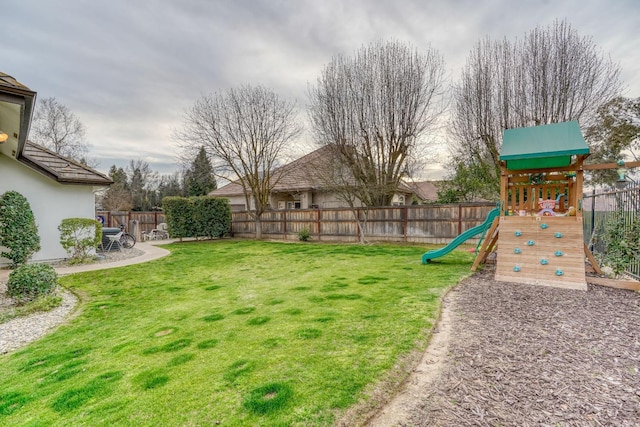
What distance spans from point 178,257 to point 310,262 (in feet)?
16.1

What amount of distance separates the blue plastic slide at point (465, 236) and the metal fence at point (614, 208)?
1.89 meters

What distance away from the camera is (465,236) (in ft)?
23.3

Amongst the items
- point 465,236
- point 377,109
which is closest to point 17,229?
point 465,236

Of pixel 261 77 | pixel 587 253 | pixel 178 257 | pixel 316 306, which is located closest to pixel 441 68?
pixel 261 77

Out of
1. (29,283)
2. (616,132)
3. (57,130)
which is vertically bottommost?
(29,283)

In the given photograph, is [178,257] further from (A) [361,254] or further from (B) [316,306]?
(B) [316,306]

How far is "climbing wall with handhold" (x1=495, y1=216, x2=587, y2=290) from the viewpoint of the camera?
5.03 metres

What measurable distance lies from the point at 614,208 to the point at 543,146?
1.65m

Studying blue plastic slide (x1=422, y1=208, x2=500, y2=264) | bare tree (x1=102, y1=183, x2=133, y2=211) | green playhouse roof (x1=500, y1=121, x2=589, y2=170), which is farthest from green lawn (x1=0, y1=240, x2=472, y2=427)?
bare tree (x1=102, y1=183, x2=133, y2=211)

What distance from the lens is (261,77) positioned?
45.9 ft

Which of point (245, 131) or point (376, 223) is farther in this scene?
point (245, 131)

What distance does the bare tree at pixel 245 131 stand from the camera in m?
14.7

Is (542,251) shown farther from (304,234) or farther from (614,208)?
(304,234)

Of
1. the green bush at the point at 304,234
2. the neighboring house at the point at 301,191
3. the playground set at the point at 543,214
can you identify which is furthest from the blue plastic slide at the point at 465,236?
the neighboring house at the point at 301,191
